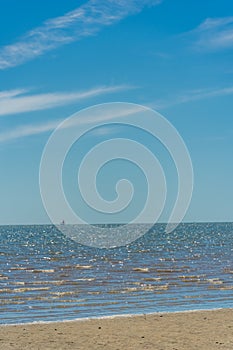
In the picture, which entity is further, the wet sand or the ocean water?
the ocean water

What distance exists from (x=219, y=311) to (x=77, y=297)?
7.42 m

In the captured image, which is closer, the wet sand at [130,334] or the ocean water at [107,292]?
the wet sand at [130,334]

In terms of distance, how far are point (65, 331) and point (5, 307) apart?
7.13 m

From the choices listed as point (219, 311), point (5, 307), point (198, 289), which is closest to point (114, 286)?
point (198, 289)

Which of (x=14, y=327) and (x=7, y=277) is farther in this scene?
(x=7, y=277)

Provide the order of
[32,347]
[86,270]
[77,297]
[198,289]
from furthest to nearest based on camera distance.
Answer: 1. [86,270]
2. [198,289]
3. [77,297]
4. [32,347]

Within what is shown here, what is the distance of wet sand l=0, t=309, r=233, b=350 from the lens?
13305mm

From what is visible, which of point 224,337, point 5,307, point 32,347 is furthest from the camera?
point 5,307

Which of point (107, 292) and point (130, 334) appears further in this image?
point (107, 292)

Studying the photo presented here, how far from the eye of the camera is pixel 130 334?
14805mm

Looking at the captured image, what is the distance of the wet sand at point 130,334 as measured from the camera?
524 inches

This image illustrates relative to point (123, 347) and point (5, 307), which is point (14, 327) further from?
point (5, 307)

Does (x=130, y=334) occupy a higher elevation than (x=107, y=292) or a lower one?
higher

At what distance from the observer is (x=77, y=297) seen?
79.6 ft
